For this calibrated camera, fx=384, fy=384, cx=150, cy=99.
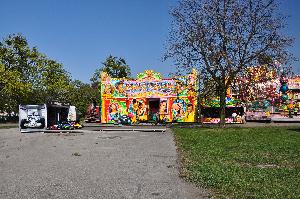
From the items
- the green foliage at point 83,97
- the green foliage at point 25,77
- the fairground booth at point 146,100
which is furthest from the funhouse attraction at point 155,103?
the green foliage at point 83,97

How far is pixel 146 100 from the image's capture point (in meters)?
48.7

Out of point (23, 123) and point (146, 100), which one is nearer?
point (23, 123)

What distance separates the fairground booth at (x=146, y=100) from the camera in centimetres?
4766

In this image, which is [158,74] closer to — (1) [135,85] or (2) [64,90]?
(1) [135,85]

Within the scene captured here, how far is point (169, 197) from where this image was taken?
671 centimetres

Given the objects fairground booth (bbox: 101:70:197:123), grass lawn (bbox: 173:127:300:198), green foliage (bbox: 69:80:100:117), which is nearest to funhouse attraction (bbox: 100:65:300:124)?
fairground booth (bbox: 101:70:197:123)

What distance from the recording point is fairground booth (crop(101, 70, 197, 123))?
47.7 meters

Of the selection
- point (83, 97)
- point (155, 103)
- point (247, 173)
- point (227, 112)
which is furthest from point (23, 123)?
point (83, 97)

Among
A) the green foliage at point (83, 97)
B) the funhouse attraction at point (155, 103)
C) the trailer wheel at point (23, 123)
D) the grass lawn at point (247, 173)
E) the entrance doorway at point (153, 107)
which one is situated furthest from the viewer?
the green foliage at point (83, 97)

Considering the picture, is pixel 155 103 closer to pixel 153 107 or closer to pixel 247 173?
pixel 153 107

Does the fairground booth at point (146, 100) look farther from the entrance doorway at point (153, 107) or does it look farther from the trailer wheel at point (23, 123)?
the trailer wheel at point (23, 123)

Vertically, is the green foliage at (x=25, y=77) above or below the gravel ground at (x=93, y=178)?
above

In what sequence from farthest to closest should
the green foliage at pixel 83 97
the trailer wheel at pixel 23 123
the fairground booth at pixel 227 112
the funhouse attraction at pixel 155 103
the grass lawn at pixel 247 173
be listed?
the green foliage at pixel 83 97, the fairground booth at pixel 227 112, the funhouse attraction at pixel 155 103, the trailer wheel at pixel 23 123, the grass lawn at pixel 247 173

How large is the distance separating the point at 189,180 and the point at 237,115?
1640 inches
